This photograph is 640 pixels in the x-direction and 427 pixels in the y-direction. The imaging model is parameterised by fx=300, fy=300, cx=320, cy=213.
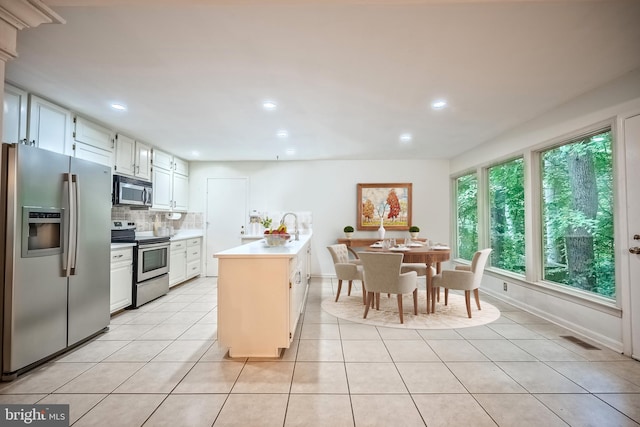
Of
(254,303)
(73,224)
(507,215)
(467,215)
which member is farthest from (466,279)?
(73,224)

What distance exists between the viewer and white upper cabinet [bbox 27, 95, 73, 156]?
9.12 ft

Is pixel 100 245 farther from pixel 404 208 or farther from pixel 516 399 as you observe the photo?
pixel 404 208

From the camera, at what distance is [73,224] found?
254 cm

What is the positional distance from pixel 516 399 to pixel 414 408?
0.69 meters

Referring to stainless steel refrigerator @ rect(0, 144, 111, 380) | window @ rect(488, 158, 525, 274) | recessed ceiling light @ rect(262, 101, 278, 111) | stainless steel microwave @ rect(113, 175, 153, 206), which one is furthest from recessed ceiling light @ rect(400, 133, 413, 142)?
stainless steel microwave @ rect(113, 175, 153, 206)

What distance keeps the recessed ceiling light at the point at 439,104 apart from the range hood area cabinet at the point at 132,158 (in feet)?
13.1

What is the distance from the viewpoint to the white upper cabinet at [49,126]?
9.12 ft

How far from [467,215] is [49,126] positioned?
5961 mm

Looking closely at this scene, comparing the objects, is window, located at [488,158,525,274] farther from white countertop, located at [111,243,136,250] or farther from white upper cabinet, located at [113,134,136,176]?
white upper cabinet, located at [113,134,136,176]

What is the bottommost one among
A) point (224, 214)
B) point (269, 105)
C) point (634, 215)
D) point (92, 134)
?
point (634, 215)

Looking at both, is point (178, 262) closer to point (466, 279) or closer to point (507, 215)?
point (466, 279)

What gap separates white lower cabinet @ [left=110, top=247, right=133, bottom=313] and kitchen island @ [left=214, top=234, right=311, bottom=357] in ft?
6.13

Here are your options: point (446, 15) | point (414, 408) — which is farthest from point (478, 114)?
point (414, 408)

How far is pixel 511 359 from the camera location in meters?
2.47
